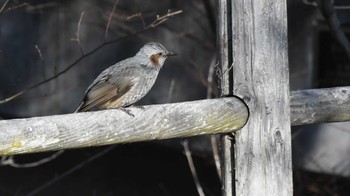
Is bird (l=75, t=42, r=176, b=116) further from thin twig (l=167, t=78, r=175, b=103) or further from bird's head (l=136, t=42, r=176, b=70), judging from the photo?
thin twig (l=167, t=78, r=175, b=103)

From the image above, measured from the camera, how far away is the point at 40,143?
2.61 meters

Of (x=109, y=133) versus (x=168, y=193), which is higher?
(x=109, y=133)

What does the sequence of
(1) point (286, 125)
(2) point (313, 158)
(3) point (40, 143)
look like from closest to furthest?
(3) point (40, 143)
(1) point (286, 125)
(2) point (313, 158)

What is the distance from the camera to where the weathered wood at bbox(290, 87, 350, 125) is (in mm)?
3189

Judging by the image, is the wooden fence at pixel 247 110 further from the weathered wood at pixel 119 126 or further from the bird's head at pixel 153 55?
the bird's head at pixel 153 55

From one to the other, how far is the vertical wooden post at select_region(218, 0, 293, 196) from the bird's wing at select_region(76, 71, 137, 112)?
54.5 inches

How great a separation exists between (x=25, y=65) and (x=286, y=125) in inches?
167

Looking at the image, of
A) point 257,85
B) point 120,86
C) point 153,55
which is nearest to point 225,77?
point 257,85

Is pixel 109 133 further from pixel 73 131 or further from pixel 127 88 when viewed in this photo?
pixel 127 88

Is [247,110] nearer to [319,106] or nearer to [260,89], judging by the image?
[260,89]

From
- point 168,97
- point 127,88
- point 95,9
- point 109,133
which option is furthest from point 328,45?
point 109,133

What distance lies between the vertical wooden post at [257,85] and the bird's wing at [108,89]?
1385 mm

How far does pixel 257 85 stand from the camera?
2994 millimetres

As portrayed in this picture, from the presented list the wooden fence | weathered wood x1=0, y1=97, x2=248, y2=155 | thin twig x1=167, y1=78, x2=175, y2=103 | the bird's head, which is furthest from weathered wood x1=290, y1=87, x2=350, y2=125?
thin twig x1=167, y1=78, x2=175, y2=103
